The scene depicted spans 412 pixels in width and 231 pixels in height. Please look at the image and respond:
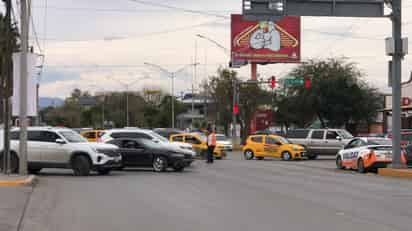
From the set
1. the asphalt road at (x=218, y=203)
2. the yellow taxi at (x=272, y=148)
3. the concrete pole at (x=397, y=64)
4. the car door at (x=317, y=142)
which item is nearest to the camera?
the asphalt road at (x=218, y=203)

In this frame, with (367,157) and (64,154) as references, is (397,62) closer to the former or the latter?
(367,157)

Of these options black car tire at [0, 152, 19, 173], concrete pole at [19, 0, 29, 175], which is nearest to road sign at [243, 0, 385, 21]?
concrete pole at [19, 0, 29, 175]

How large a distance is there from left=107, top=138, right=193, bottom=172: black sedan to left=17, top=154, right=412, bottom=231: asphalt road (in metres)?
2.94

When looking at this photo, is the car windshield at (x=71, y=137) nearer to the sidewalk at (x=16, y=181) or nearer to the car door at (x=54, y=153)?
the car door at (x=54, y=153)

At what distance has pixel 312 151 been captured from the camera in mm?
41219

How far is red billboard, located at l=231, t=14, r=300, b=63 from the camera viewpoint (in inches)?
2655

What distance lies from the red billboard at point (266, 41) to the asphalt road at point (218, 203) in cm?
4469

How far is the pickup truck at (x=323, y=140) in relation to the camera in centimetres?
4072

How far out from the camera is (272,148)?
131 feet

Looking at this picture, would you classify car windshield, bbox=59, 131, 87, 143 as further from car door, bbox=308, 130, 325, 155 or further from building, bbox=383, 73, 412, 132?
building, bbox=383, 73, 412, 132

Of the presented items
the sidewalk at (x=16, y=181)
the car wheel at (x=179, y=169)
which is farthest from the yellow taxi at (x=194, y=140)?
the sidewalk at (x=16, y=181)

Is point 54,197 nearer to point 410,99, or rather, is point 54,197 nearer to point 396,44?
point 396,44

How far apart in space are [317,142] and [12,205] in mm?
28292

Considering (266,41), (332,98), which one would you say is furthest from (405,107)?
(266,41)
